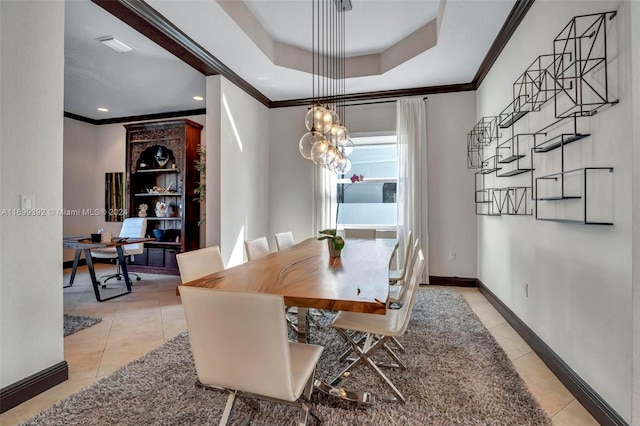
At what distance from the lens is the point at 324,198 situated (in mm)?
4895

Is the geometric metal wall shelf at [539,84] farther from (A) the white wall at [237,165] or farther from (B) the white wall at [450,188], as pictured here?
(A) the white wall at [237,165]

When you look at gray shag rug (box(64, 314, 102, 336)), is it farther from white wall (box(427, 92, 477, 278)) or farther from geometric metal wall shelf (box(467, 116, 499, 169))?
geometric metal wall shelf (box(467, 116, 499, 169))

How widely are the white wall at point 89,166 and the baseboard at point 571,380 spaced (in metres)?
6.80

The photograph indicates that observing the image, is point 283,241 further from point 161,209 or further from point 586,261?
point 161,209

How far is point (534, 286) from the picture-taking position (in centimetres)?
250

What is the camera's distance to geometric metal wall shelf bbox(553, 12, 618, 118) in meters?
1.59

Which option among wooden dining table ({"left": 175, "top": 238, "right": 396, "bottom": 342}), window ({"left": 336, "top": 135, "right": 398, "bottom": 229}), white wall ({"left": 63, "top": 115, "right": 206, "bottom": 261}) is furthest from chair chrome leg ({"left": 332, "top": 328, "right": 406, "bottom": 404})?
white wall ({"left": 63, "top": 115, "right": 206, "bottom": 261})

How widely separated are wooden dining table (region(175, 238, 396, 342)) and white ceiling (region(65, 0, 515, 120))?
2.34 meters

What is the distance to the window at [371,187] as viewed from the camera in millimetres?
4930

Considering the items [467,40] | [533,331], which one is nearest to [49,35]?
[467,40]

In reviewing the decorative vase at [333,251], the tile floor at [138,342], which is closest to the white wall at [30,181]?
the tile floor at [138,342]

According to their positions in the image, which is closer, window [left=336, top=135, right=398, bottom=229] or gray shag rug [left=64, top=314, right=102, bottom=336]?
gray shag rug [left=64, top=314, right=102, bottom=336]

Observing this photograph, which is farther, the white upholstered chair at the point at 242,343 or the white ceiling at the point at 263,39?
the white ceiling at the point at 263,39

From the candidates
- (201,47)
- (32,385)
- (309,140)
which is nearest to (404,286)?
(309,140)
